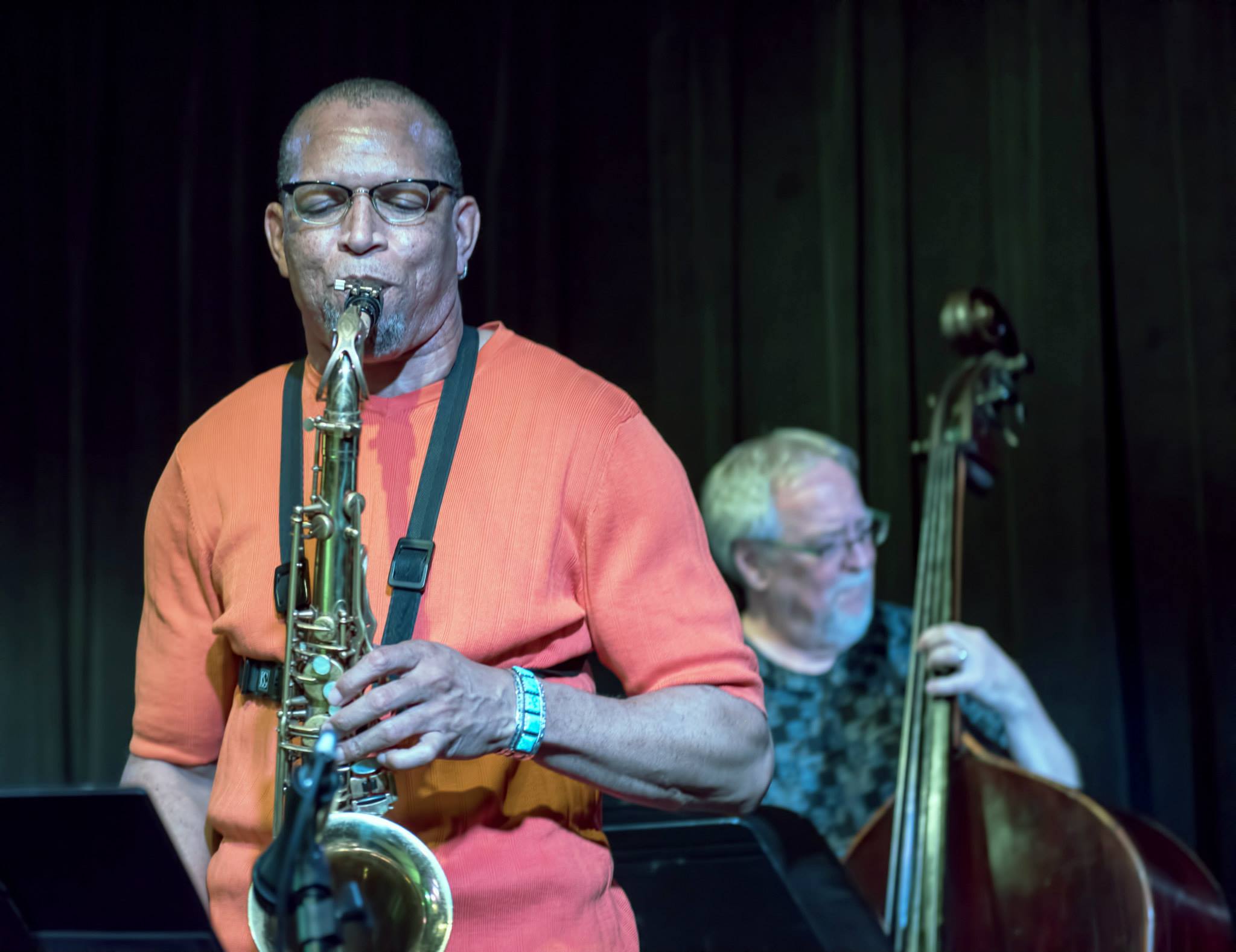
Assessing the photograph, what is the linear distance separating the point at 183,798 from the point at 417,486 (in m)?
0.48

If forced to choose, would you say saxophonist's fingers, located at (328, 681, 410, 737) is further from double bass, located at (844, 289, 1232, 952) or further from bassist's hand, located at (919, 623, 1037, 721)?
bassist's hand, located at (919, 623, 1037, 721)

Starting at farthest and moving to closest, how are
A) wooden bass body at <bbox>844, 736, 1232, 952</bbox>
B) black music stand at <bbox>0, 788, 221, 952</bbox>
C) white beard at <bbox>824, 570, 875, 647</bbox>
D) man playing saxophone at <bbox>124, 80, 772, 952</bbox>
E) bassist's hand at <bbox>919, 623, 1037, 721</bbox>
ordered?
white beard at <bbox>824, 570, 875, 647</bbox> → bassist's hand at <bbox>919, 623, 1037, 721</bbox> → wooden bass body at <bbox>844, 736, 1232, 952</bbox> → man playing saxophone at <bbox>124, 80, 772, 952</bbox> → black music stand at <bbox>0, 788, 221, 952</bbox>

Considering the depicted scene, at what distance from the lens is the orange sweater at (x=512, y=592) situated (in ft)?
4.29

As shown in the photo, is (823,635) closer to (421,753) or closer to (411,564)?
(411,564)

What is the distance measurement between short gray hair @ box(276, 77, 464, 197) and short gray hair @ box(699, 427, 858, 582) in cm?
155

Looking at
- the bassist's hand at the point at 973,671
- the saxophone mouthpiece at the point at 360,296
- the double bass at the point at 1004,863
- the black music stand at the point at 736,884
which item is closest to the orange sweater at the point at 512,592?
the saxophone mouthpiece at the point at 360,296

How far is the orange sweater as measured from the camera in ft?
4.29

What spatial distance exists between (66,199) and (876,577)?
7.61 ft

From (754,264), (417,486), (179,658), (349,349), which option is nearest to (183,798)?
(179,658)

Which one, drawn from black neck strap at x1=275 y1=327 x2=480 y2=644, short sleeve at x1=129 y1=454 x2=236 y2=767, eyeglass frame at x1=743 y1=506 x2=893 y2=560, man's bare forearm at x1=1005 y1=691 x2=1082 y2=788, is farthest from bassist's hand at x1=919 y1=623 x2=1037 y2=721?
short sleeve at x1=129 y1=454 x2=236 y2=767

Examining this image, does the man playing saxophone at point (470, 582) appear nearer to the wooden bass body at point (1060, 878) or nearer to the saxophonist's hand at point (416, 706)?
the saxophonist's hand at point (416, 706)

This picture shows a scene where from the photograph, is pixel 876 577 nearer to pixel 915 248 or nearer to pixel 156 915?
pixel 915 248

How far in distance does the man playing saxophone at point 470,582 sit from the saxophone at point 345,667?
42mm

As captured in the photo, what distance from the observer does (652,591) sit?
1.36 metres
